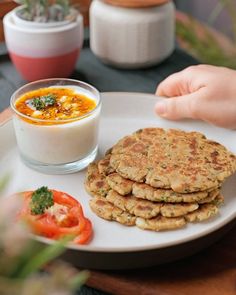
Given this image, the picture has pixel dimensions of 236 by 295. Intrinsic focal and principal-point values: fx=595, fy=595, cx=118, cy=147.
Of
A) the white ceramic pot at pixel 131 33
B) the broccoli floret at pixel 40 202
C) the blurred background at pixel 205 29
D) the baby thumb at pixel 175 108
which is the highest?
the broccoli floret at pixel 40 202

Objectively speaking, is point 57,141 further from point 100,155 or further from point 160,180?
point 160,180

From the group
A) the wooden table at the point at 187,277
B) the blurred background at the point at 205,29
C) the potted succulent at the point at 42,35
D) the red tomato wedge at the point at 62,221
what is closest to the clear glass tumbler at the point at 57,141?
the red tomato wedge at the point at 62,221

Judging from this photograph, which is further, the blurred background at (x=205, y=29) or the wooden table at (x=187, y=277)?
the blurred background at (x=205, y=29)

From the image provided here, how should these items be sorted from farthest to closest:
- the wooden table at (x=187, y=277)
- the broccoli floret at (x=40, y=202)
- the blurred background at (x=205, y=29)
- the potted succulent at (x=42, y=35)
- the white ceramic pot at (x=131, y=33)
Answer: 1. the blurred background at (x=205, y=29)
2. the white ceramic pot at (x=131, y=33)
3. the potted succulent at (x=42, y=35)
4. the broccoli floret at (x=40, y=202)
5. the wooden table at (x=187, y=277)

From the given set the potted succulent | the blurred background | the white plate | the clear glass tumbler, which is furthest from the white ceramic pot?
the clear glass tumbler

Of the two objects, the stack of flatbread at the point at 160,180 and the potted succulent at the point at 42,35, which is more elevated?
the stack of flatbread at the point at 160,180

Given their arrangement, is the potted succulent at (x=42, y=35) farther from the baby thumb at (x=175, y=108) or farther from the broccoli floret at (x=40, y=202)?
the broccoli floret at (x=40, y=202)

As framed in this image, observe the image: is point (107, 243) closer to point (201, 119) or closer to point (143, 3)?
point (201, 119)

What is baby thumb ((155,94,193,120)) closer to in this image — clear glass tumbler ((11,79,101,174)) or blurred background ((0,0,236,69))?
clear glass tumbler ((11,79,101,174))
